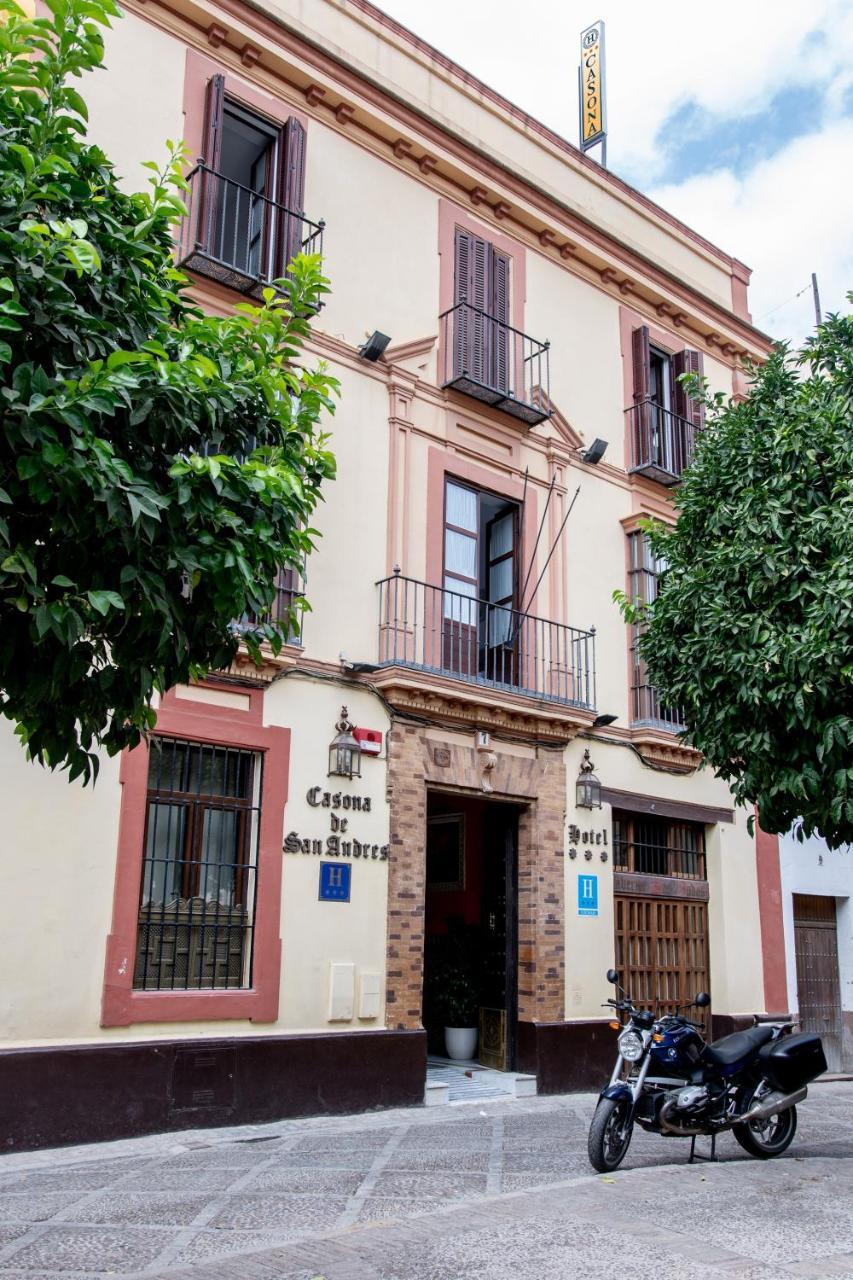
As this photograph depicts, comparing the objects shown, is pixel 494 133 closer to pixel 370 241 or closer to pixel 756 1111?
pixel 370 241

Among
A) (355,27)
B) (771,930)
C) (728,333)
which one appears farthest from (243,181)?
(771,930)

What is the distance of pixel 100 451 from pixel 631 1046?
5.64 metres

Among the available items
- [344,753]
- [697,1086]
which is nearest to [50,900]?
[344,753]

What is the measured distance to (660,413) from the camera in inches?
616

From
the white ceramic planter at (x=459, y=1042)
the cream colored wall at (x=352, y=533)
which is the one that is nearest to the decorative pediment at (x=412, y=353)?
the cream colored wall at (x=352, y=533)

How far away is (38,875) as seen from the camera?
28.8 feet

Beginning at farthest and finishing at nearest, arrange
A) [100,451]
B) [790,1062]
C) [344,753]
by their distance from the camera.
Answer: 1. [344,753]
2. [790,1062]
3. [100,451]

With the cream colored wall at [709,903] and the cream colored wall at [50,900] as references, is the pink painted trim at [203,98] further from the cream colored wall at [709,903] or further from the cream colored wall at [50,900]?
the cream colored wall at [709,903]

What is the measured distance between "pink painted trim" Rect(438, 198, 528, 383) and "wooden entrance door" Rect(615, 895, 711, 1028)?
260 inches

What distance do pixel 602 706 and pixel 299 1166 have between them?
6998mm

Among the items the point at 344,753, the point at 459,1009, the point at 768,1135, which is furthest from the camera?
the point at 459,1009

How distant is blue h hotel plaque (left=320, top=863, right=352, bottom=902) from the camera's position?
10.5 metres

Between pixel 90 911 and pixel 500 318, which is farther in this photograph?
pixel 500 318

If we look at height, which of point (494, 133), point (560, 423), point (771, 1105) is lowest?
point (771, 1105)
